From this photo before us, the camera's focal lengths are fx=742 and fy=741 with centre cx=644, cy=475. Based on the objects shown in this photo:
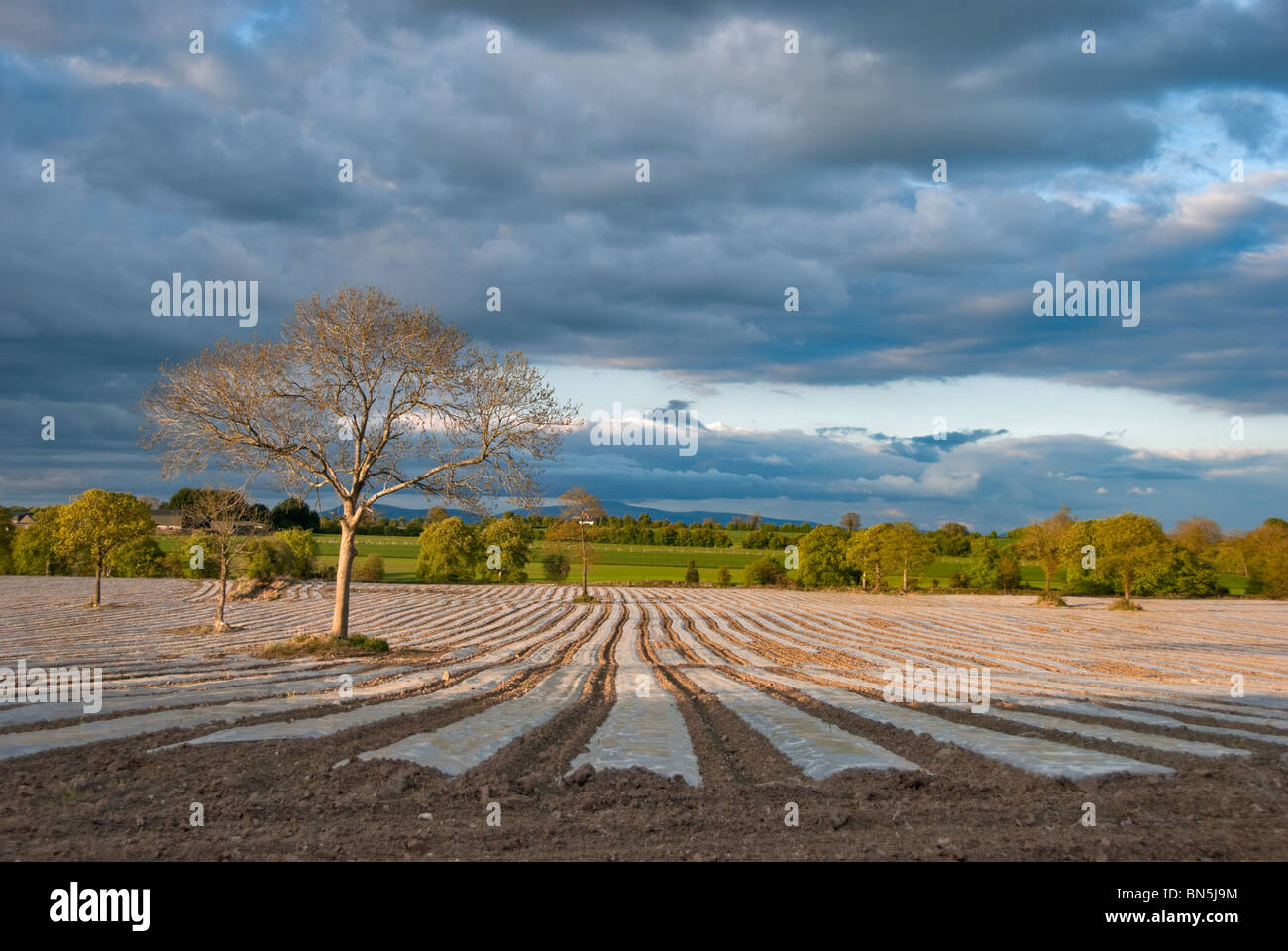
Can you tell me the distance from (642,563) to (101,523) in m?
107

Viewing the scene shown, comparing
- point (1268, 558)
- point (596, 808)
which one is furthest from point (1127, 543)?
point (596, 808)

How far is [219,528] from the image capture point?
37.3 m

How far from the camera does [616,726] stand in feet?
46.2

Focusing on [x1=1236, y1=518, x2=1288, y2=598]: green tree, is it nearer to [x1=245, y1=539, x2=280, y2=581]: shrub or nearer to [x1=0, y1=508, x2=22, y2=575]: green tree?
[x1=0, y1=508, x2=22, y2=575]: green tree

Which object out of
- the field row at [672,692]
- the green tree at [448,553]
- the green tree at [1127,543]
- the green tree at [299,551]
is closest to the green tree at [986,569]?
the green tree at [1127,543]

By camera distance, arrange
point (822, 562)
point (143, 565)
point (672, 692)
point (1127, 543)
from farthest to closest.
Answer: point (822, 562)
point (143, 565)
point (1127, 543)
point (672, 692)

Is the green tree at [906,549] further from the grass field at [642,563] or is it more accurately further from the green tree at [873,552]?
the grass field at [642,563]

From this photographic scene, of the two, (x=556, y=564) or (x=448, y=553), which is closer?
(x=556, y=564)

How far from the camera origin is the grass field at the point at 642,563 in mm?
123875

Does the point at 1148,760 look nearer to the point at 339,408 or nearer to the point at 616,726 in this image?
the point at 616,726

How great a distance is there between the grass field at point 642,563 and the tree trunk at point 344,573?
8552cm

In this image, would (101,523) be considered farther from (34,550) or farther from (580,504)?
(34,550)
